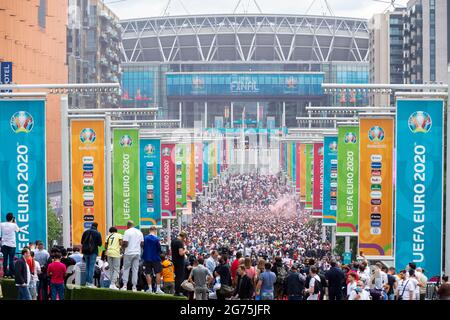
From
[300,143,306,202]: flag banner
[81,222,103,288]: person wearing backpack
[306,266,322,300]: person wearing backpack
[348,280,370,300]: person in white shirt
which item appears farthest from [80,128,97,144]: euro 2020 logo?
[300,143,306,202]: flag banner

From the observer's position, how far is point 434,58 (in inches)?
4646

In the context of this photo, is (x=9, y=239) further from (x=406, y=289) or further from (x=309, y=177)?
(x=309, y=177)

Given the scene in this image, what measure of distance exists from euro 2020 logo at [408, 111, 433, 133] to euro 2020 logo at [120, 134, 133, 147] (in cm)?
1536

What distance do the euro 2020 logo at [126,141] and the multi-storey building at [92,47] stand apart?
191 feet

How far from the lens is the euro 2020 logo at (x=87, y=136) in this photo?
30.3m

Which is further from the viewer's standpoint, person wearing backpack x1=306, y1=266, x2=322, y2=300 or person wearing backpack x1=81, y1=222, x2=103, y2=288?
person wearing backpack x1=306, y1=266, x2=322, y2=300

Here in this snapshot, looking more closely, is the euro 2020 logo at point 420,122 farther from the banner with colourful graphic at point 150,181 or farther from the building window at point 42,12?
the building window at point 42,12

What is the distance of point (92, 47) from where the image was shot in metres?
114

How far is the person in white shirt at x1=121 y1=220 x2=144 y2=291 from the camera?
19.7 meters

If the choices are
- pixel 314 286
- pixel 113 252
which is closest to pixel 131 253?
pixel 113 252

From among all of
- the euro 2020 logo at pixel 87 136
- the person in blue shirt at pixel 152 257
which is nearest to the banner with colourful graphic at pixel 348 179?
the euro 2020 logo at pixel 87 136

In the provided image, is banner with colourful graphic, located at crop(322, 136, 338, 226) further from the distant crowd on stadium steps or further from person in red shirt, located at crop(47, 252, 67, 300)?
person in red shirt, located at crop(47, 252, 67, 300)

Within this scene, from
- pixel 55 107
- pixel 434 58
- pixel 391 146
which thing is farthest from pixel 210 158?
pixel 391 146

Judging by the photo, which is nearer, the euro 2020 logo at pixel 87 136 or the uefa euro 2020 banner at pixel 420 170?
the uefa euro 2020 banner at pixel 420 170
